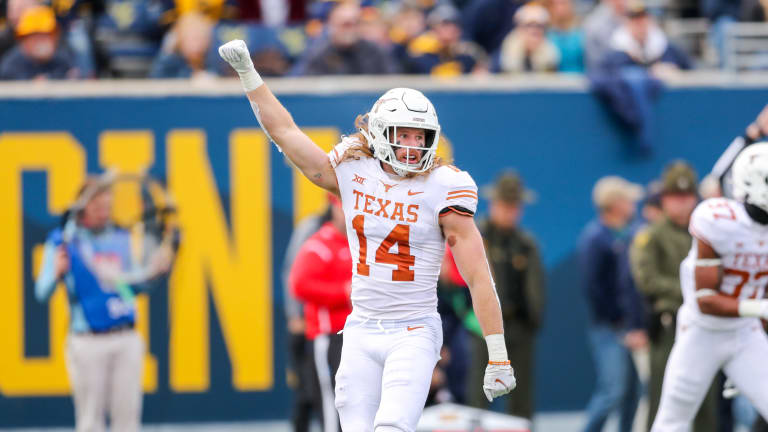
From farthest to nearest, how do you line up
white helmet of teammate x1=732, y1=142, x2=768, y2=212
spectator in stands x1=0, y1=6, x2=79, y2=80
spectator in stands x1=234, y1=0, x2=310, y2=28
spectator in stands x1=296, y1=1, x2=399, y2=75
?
spectator in stands x1=234, y1=0, x2=310, y2=28 < spectator in stands x1=296, y1=1, x2=399, y2=75 < spectator in stands x1=0, y1=6, x2=79, y2=80 < white helmet of teammate x1=732, y1=142, x2=768, y2=212

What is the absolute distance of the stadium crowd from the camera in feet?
38.1

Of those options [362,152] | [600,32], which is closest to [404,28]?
[600,32]

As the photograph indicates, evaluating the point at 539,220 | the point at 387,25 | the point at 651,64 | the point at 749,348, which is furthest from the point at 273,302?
the point at 749,348

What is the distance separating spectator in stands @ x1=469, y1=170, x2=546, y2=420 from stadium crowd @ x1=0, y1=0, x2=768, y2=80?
2044mm

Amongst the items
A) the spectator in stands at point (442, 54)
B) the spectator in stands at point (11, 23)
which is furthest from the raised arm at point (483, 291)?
the spectator in stands at point (11, 23)

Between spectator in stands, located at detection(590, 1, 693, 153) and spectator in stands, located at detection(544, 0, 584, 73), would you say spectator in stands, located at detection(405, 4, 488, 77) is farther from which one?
spectator in stands, located at detection(590, 1, 693, 153)

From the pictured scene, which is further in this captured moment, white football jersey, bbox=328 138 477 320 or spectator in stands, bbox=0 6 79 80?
spectator in stands, bbox=0 6 79 80

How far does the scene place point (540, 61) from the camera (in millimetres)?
11961

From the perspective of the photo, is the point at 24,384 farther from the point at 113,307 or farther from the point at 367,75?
the point at 367,75

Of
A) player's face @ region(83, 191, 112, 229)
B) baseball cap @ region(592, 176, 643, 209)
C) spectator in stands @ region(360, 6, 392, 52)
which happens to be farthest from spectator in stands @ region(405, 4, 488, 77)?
player's face @ region(83, 191, 112, 229)

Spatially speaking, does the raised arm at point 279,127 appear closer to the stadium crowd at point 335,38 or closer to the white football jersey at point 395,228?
the white football jersey at point 395,228

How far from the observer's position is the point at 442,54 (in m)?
12.4

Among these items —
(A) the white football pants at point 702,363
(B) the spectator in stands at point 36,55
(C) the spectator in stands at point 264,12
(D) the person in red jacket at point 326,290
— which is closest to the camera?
(A) the white football pants at point 702,363

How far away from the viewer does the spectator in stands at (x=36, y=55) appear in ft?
37.4
